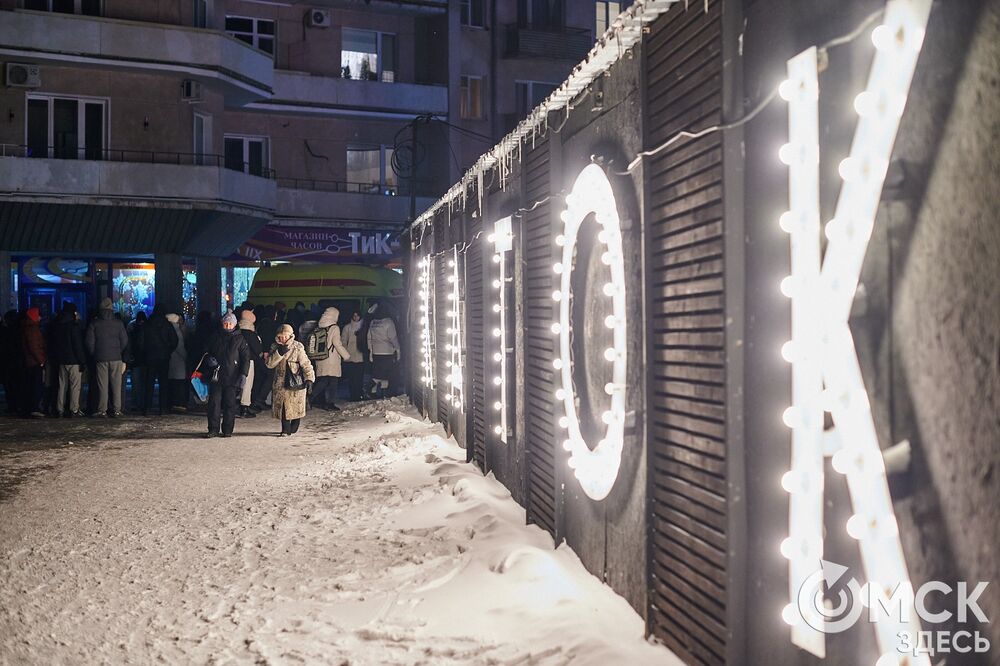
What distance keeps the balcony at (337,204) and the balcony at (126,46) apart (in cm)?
502

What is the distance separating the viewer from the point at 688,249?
4023mm

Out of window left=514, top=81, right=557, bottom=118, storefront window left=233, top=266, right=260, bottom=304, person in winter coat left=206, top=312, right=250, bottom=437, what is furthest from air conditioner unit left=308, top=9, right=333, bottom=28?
person in winter coat left=206, top=312, right=250, bottom=437

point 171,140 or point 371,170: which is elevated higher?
point 371,170

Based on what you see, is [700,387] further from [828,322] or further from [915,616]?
[915,616]

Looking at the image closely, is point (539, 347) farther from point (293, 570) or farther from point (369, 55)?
point (369, 55)

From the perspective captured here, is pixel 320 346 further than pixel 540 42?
No

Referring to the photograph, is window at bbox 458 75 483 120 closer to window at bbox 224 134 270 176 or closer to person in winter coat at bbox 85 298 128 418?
window at bbox 224 134 270 176

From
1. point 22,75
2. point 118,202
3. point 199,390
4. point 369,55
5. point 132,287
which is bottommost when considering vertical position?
point 199,390

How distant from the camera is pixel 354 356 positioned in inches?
718

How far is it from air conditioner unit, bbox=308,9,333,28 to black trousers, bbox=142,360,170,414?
627 inches

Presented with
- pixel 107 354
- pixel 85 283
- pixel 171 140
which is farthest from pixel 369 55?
pixel 107 354

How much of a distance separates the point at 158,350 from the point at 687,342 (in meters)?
14.3

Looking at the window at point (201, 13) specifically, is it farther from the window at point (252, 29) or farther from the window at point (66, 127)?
the window at point (252, 29)

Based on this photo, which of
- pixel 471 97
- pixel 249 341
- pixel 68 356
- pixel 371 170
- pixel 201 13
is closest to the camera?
pixel 249 341
